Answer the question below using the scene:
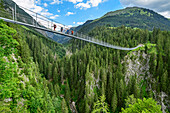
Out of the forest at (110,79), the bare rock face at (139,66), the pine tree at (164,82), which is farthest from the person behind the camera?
the bare rock face at (139,66)

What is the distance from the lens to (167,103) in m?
54.7

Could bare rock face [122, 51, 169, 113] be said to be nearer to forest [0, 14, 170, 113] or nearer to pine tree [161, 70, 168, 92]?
forest [0, 14, 170, 113]

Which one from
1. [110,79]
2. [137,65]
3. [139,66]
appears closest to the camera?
[110,79]

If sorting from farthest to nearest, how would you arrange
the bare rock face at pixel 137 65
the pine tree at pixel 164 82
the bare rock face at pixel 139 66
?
1. the bare rock face at pixel 137 65
2. the bare rock face at pixel 139 66
3. the pine tree at pixel 164 82

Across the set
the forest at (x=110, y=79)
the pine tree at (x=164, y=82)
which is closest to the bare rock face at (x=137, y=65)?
the forest at (x=110, y=79)

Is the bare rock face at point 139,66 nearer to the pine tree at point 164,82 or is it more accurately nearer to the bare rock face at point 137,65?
the bare rock face at point 137,65

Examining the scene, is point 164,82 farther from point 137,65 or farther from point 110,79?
point 110,79

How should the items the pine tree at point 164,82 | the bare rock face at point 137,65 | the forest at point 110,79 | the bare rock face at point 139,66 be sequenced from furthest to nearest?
1. the bare rock face at point 137,65
2. the bare rock face at point 139,66
3. the pine tree at point 164,82
4. the forest at point 110,79

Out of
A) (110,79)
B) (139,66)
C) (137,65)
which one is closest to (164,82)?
(139,66)

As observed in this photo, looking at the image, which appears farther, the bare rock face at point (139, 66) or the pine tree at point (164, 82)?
the bare rock face at point (139, 66)

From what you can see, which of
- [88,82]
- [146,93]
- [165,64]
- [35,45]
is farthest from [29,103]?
[35,45]

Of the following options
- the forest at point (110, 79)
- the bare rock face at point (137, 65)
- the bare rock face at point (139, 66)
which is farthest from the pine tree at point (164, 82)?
the bare rock face at point (137, 65)

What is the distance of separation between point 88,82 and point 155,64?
50.1 metres

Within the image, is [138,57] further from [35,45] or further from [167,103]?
[35,45]
